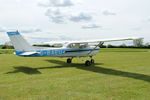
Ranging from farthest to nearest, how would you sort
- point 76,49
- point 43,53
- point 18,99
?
point 76,49, point 43,53, point 18,99

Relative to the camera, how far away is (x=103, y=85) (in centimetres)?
597

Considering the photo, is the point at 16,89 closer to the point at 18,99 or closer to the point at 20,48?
the point at 18,99

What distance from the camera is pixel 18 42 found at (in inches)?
379

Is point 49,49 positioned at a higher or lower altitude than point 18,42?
lower

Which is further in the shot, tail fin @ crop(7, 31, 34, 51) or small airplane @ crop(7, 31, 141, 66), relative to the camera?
small airplane @ crop(7, 31, 141, 66)

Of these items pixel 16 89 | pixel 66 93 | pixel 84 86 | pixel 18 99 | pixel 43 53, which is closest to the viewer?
pixel 18 99

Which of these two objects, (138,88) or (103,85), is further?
(103,85)

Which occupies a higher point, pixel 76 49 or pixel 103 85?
pixel 76 49

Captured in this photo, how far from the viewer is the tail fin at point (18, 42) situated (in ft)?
30.6

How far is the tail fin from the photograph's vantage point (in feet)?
30.6

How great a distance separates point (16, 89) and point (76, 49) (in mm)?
7368

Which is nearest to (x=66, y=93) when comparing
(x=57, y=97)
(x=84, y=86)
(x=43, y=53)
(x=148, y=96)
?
(x=57, y=97)

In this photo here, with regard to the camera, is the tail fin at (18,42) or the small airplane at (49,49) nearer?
the tail fin at (18,42)

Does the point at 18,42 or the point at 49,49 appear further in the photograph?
the point at 49,49
